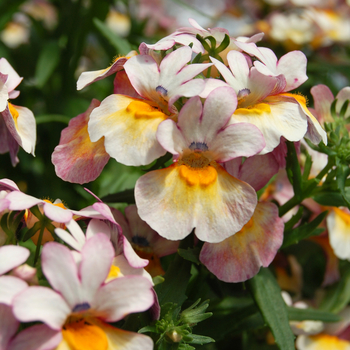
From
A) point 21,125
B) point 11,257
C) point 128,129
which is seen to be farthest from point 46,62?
point 11,257

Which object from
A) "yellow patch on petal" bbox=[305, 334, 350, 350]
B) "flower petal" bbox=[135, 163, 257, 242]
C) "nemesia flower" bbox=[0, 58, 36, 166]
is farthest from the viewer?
"yellow patch on petal" bbox=[305, 334, 350, 350]

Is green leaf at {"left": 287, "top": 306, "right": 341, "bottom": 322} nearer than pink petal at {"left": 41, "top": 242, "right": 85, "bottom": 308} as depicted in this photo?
No

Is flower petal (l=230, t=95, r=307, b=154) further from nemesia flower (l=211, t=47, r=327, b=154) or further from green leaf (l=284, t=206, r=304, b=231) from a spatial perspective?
green leaf (l=284, t=206, r=304, b=231)

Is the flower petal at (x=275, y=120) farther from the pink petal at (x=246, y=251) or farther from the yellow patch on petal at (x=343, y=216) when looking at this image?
the yellow patch on petal at (x=343, y=216)

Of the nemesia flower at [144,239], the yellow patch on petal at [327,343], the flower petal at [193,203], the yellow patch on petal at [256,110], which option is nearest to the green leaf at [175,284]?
the nemesia flower at [144,239]

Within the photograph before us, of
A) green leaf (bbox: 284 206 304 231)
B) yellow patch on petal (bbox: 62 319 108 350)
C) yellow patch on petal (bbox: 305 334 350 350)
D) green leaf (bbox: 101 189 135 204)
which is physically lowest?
yellow patch on petal (bbox: 305 334 350 350)

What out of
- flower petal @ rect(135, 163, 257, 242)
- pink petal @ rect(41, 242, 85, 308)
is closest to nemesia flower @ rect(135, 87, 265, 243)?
flower petal @ rect(135, 163, 257, 242)

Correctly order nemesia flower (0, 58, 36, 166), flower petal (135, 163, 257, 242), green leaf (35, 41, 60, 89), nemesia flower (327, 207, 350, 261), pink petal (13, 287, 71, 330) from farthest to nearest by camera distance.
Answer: green leaf (35, 41, 60, 89), nemesia flower (327, 207, 350, 261), nemesia flower (0, 58, 36, 166), flower petal (135, 163, 257, 242), pink petal (13, 287, 71, 330)
